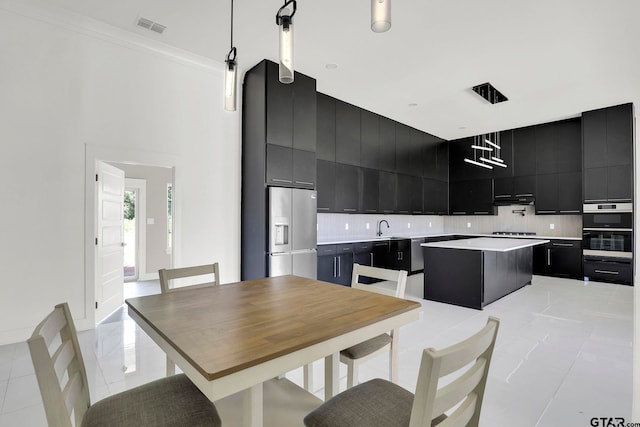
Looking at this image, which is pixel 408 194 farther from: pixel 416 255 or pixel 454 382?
pixel 454 382

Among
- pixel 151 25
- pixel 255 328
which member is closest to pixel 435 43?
pixel 151 25

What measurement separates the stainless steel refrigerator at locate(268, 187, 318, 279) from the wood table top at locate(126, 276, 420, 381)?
1979 mm

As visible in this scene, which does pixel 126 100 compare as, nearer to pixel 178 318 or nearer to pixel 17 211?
pixel 17 211

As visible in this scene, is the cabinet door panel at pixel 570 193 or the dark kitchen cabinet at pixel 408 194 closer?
the cabinet door panel at pixel 570 193

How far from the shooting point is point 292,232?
4199mm

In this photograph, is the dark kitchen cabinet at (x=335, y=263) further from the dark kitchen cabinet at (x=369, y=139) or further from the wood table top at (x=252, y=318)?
the wood table top at (x=252, y=318)

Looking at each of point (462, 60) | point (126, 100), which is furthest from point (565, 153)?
point (126, 100)

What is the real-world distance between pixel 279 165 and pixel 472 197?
5.46 meters

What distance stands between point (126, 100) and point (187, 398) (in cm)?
348

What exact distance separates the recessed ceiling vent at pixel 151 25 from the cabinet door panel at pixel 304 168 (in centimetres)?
194

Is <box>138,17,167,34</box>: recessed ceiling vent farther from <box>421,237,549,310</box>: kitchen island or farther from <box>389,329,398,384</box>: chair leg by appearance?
<box>421,237,549,310</box>: kitchen island

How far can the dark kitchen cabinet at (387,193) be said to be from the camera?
6.19 meters

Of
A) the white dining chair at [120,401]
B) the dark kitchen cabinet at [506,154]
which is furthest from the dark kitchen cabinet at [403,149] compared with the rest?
the white dining chair at [120,401]

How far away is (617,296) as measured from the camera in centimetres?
475
